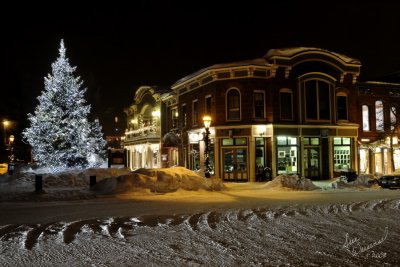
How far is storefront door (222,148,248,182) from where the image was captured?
106ft

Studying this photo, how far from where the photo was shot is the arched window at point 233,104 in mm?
32781

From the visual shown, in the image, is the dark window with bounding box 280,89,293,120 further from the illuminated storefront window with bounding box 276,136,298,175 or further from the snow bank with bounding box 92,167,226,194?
the snow bank with bounding box 92,167,226,194

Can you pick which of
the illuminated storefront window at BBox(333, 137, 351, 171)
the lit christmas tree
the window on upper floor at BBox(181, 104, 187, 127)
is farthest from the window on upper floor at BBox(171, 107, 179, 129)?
the illuminated storefront window at BBox(333, 137, 351, 171)

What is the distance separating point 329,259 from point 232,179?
24.6 m

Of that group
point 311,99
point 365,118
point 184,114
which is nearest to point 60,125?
point 184,114

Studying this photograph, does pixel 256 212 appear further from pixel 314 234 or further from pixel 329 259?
pixel 329 259

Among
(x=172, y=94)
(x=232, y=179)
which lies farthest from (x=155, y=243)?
(x=172, y=94)

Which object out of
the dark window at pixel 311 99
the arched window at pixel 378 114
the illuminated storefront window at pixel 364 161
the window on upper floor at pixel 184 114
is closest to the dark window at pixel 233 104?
A: the dark window at pixel 311 99

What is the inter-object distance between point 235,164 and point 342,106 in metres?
9.77

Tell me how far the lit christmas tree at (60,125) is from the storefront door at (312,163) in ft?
54.3

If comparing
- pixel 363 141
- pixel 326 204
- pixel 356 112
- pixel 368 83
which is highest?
pixel 368 83

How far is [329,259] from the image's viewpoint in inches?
321

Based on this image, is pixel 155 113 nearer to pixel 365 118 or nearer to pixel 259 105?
pixel 259 105

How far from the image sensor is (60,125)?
3447cm
